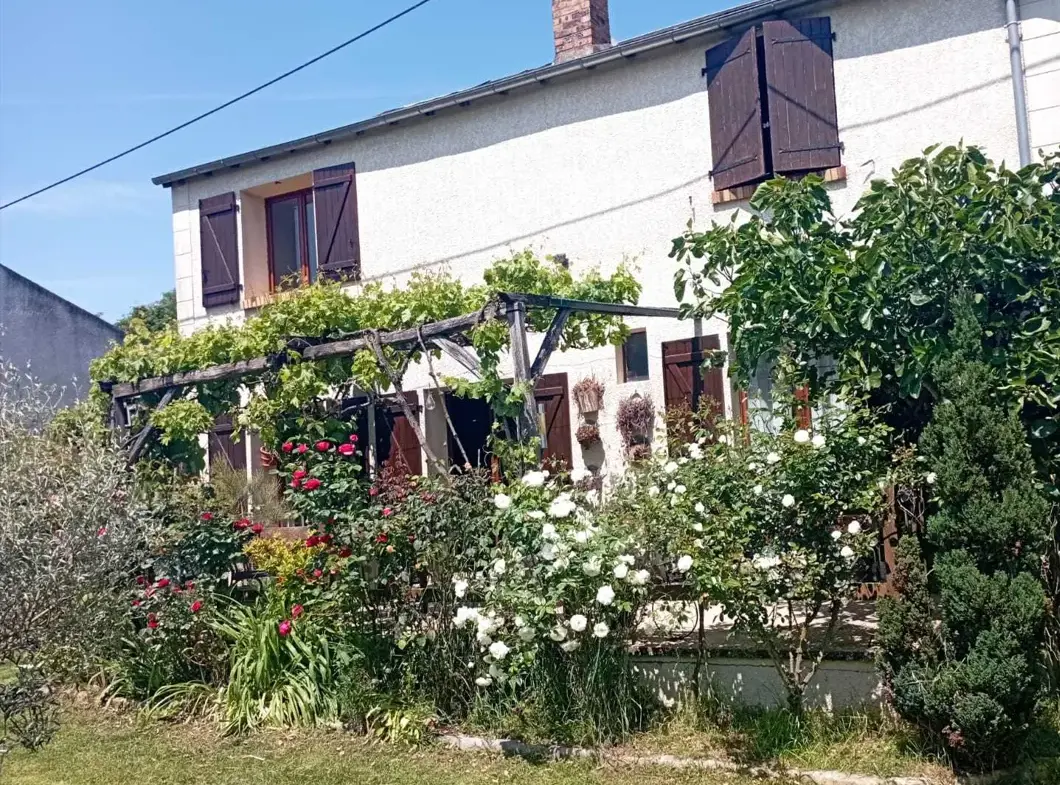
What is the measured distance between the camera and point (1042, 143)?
802cm

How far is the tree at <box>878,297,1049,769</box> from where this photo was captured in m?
4.71

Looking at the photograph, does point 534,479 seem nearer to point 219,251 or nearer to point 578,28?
point 578,28

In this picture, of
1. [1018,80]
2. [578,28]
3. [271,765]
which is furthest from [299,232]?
[1018,80]

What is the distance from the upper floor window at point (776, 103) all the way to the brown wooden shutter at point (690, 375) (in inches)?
58.0

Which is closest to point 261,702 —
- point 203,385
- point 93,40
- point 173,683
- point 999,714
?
point 173,683

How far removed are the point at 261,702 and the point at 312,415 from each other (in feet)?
9.04

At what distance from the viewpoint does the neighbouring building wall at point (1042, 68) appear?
26.2 feet

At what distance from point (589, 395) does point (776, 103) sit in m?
3.18

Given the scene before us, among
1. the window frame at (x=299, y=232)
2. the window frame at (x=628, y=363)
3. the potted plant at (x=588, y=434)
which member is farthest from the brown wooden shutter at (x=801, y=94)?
the window frame at (x=299, y=232)

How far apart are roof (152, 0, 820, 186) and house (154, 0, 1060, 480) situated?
2 centimetres

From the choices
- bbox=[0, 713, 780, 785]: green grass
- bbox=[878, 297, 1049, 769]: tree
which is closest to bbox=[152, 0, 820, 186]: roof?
bbox=[878, 297, 1049, 769]: tree

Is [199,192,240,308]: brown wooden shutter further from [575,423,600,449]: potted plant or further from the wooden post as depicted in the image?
the wooden post

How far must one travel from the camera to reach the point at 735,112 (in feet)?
30.4

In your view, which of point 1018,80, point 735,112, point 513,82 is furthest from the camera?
point 513,82
